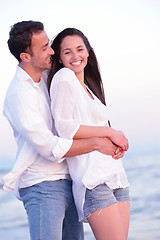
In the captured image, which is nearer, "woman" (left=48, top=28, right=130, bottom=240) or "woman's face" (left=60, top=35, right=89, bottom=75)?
"woman" (left=48, top=28, right=130, bottom=240)

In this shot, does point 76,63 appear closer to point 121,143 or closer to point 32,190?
point 121,143

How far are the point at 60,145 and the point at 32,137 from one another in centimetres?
15

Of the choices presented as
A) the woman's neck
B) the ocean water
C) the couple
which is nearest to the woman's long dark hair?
the couple

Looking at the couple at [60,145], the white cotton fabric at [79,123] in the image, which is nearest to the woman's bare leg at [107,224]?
the couple at [60,145]

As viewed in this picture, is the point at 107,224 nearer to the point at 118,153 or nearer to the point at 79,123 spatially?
the point at 118,153

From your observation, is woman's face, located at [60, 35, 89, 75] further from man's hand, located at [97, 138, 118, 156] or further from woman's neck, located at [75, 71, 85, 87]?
man's hand, located at [97, 138, 118, 156]

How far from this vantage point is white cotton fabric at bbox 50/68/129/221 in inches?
101

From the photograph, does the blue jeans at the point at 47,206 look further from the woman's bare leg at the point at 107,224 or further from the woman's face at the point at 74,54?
the woman's face at the point at 74,54

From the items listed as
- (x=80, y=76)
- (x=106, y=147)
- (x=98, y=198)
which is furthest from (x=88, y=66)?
(x=98, y=198)

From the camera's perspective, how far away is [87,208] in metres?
2.56

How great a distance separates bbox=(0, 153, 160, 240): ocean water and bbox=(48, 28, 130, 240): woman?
3558 millimetres

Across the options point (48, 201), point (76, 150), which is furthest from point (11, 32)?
point (48, 201)

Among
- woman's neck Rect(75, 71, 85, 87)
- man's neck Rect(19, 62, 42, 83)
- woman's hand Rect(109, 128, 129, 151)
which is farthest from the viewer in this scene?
woman's neck Rect(75, 71, 85, 87)

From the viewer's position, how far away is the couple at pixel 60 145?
2535 mm
